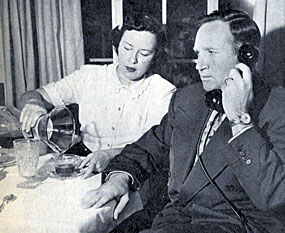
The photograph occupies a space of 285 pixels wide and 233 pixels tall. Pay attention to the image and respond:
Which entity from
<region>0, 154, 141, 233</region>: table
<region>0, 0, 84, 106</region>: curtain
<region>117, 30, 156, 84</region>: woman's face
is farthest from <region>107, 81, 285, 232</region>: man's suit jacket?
<region>0, 0, 84, 106</region>: curtain

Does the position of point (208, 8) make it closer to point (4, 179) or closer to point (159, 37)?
point (159, 37)

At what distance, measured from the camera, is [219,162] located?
2.56 ft

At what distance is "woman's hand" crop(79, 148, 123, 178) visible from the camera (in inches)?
34.7

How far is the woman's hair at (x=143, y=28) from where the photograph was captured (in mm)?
1061

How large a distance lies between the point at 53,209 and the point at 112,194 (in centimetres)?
13

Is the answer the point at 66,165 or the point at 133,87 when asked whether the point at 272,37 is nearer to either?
the point at 133,87

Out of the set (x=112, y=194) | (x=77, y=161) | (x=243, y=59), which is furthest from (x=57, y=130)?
(x=243, y=59)

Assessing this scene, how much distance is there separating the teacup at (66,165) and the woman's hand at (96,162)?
0.02 metres

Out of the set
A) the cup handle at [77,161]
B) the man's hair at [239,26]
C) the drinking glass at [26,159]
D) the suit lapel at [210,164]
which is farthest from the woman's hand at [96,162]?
the man's hair at [239,26]

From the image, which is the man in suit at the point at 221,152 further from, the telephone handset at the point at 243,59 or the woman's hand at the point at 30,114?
the woman's hand at the point at 30,114

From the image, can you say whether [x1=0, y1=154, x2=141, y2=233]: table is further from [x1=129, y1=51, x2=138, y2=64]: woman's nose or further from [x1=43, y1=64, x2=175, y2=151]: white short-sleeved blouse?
[x1=129, y1=51, x2=138, y2=64]: woman's nose

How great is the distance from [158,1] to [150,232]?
66 centimetres

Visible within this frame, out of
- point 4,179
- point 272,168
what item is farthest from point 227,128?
point 4,179

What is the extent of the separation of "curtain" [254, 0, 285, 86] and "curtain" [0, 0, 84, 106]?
20.9 inches
